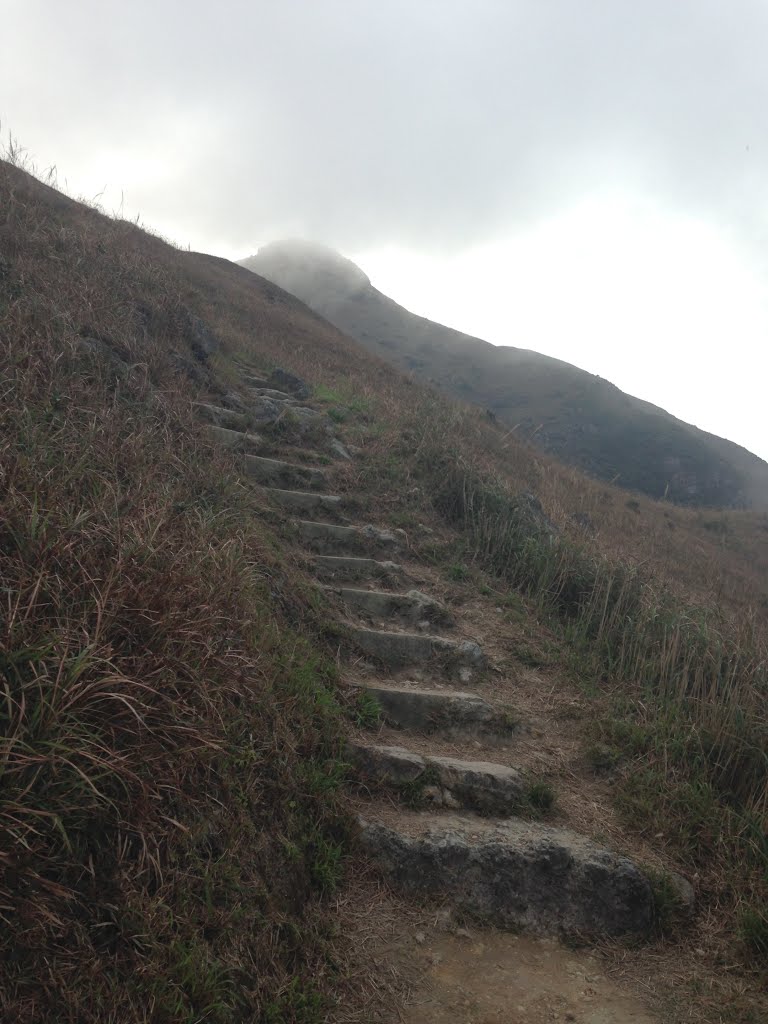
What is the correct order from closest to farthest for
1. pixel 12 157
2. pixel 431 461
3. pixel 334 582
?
pixel 334 582, pixel 431 461, pixel 12 157

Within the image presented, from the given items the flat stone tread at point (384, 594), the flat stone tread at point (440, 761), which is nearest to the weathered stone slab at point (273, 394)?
the flat stone tread at point (384, 594)

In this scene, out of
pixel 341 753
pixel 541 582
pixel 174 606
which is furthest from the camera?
pixel 541 582

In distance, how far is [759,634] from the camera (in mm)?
4875

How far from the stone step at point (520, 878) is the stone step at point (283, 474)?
160 inches

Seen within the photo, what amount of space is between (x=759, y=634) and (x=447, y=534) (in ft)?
9.68

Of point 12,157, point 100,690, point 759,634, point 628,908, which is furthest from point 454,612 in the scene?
point 12,157

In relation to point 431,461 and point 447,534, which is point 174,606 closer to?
point 447,534

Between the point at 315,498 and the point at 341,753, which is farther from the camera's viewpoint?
the point at 315,498

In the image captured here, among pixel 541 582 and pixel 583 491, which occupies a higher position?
pixel 583 491

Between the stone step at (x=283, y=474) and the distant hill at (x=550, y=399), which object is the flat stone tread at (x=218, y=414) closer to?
the stone step at (x=283, y=474)

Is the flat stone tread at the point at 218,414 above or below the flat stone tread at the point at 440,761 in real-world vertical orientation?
above

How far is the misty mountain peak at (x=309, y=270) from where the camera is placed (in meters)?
50.0

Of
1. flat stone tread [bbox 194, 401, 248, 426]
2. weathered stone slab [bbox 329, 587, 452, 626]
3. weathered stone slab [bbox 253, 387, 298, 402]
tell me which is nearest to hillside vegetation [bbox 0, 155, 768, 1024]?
flat stone tread [bbox 194, 401, 248, 426]

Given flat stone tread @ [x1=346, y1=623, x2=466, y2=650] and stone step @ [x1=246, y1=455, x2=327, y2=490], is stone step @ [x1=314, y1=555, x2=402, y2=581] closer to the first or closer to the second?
A: flat stone tread @ [x1=346, y1=623, x2=466, y2=650]
